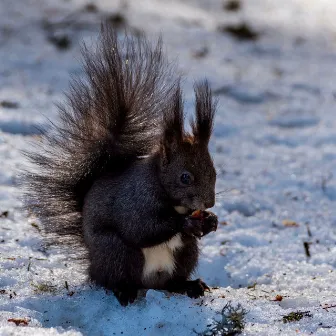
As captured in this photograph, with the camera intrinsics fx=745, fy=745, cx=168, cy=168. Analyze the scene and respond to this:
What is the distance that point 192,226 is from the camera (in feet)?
9.46

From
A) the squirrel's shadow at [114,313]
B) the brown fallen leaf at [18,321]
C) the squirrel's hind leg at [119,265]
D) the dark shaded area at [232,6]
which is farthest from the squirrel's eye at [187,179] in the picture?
the dark shaded area at [232,6]

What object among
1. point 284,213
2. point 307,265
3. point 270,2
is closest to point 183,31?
point 270,2

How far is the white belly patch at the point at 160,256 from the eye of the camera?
119 inches

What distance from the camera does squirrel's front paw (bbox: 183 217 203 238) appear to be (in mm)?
2883

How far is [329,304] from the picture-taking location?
299cm

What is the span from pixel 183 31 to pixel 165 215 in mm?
5078

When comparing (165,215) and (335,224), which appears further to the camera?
(335,224)

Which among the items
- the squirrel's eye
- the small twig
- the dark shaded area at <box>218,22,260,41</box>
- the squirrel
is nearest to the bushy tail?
the squirrel

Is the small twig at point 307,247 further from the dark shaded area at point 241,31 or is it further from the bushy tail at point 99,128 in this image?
the dark shaded area at point 241,31

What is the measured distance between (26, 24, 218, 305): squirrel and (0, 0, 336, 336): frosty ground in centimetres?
15

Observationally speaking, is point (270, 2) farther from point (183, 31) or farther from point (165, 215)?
point (165, 215)

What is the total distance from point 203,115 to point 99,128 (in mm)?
476

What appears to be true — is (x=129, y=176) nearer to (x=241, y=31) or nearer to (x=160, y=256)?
(x=160, y=256)

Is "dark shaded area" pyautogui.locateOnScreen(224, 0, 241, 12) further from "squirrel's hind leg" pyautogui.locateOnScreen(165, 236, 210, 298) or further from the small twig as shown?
"squirrel's hind leg" pyautogui.locateOnScreen(165, 236, 210, 298)
